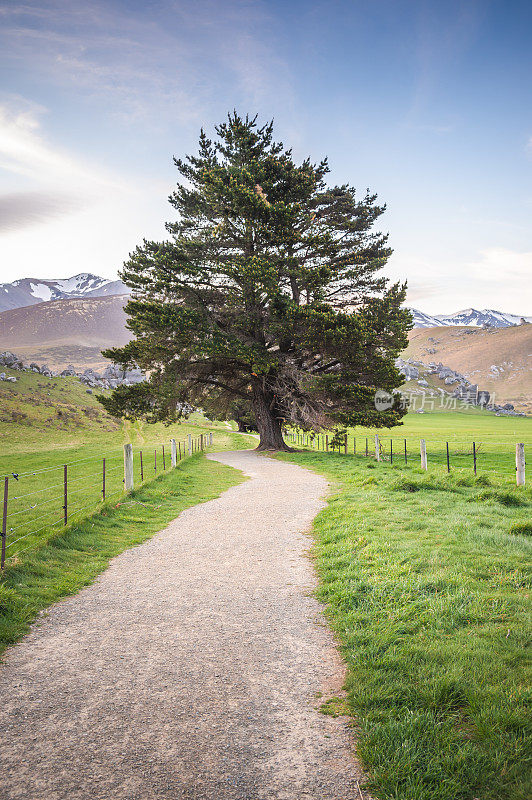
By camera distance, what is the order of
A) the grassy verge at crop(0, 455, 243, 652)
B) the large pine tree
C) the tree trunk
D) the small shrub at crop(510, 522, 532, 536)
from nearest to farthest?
the grassy verge at crop(0, 455, 243, 652) < the small shrub at crop(510, 522, 532, 536) < the large pine tree < the tree trunk

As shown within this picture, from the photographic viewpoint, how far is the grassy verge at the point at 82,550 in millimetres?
6152

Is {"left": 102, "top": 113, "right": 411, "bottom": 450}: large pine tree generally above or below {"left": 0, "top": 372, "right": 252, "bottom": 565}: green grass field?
above

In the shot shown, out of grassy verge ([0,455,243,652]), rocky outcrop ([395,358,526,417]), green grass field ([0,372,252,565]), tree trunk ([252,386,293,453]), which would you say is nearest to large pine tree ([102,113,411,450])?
tree trunk ([252,386,293,453])

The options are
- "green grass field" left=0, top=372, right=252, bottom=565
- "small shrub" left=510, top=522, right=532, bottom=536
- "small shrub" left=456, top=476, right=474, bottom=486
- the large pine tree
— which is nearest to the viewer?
"small shrub" left=510, top=522, right=532, bottom=536

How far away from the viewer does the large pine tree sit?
2603cm

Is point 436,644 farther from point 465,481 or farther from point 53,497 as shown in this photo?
point 53,497

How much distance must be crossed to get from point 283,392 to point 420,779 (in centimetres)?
2668

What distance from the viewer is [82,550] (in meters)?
9.09

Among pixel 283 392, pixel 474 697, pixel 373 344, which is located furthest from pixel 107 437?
pixel 474 697

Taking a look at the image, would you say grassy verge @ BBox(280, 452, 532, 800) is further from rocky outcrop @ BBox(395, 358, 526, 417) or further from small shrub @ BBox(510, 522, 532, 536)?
rocky outcrop @ BBox(395, 358, 526, 417)

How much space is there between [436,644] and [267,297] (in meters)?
24.2

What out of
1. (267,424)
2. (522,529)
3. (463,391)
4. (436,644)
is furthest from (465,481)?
(463,391)

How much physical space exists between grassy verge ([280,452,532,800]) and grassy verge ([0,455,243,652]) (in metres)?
3.97

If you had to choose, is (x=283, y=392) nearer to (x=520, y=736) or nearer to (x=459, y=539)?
(x=459, y=539)
